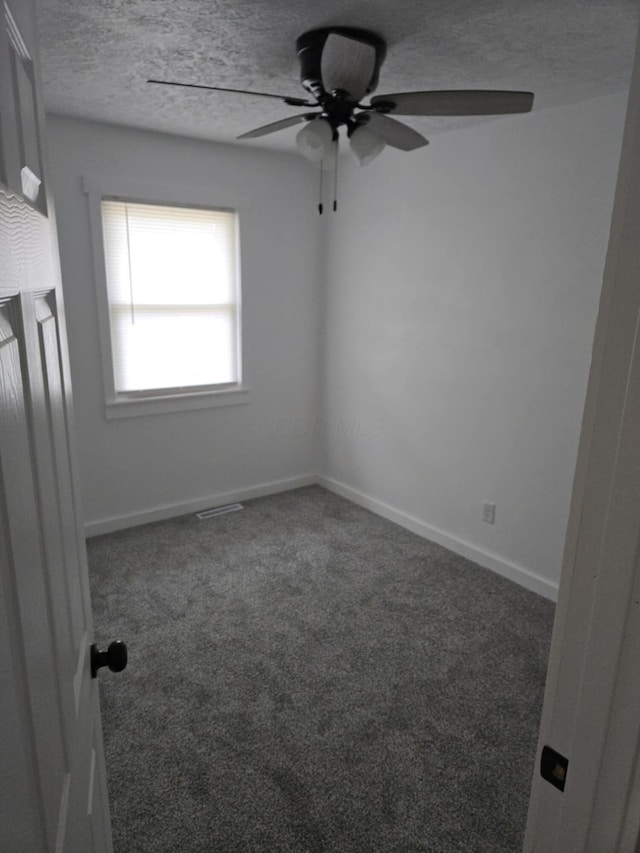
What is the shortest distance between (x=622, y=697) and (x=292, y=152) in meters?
3.94

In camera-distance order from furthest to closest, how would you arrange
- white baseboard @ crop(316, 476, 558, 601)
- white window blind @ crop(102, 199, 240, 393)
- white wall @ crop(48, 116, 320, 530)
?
white window blind @ crop(102, 199, 240, 393)
white wall @ crop(48, 116, 320, 530)
white baseboard @ crop(316, 476, 558, 601)

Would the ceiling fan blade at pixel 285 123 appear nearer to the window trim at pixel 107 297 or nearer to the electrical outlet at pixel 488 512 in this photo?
the window trim at pixel 107 297

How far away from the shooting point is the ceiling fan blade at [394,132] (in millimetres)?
2000

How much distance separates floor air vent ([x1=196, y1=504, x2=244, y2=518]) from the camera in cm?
388

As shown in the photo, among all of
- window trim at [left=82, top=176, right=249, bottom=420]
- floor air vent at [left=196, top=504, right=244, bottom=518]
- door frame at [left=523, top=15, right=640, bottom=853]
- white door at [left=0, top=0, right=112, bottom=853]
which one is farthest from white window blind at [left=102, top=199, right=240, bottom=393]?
door frame at [left=523, top=15, right=640, bottom=853]

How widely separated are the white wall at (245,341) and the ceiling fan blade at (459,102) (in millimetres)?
1958

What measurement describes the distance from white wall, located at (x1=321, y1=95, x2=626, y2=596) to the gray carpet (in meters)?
0.46

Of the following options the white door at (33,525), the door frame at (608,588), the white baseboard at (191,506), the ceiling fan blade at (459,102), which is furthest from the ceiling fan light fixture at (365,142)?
the white baseboard at (191,506)

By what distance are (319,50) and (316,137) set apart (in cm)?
29

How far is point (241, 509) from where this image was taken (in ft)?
13.1

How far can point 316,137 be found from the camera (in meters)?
1.93

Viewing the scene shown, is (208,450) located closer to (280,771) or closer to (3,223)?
(280,771)

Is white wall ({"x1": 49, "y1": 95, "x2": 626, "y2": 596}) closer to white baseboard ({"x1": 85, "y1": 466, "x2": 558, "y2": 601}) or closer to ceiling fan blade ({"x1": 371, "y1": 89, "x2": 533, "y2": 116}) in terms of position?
white baseboard ({"x1": 85, "y1": 466, "x2": 558, "y2": 601})

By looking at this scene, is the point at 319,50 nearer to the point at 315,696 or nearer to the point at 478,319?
the point at 478,319
